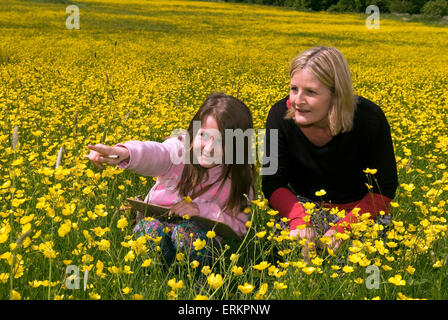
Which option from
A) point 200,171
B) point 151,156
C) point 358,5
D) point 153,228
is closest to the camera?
point 153,228

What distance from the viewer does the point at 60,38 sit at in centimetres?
1591

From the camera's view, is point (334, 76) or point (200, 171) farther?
point (200, 171)

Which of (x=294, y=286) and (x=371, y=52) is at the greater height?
(x=371, y=52)

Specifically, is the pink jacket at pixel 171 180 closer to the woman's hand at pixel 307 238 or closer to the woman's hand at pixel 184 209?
the woman's hand at pixel 184 209

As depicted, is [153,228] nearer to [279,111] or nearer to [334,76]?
[279,111]

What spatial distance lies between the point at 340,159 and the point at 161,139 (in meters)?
2.07

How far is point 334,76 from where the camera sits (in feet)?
7.64


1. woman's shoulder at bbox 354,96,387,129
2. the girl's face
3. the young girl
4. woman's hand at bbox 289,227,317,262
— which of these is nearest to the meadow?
woman's hand at bbox 289,227,317,262

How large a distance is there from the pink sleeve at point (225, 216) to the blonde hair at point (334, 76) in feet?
2.39

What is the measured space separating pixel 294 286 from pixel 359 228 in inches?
16.0

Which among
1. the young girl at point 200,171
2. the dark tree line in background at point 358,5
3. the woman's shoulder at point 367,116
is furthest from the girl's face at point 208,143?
the dark tree line in background at point 358,5

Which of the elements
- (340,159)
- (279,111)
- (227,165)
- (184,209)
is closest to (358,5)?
(279,111)
